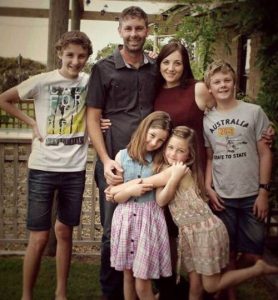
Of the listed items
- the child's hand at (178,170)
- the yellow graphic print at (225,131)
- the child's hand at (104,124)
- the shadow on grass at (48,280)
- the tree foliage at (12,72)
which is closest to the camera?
the child's hand at (178,170)

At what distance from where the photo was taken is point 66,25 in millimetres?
3443

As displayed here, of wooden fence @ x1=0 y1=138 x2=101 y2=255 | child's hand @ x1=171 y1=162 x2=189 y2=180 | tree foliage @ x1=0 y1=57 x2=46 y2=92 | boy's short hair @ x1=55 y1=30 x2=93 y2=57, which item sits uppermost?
tree foliage @ x1=0 y1=57 x2=46 y2=92

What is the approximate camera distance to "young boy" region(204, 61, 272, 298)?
2.48 metres

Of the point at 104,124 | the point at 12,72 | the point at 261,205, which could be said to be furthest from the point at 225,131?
the point at 12,72

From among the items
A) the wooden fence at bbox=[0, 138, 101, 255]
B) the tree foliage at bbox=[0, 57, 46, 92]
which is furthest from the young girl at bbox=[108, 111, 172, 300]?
the tree foliage at bbox=[0, 57, 46, 92]

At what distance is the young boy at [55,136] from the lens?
2504 millimetres

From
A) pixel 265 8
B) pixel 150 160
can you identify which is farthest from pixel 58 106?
pixel 265 8

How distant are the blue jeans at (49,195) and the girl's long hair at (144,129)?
0.43 m

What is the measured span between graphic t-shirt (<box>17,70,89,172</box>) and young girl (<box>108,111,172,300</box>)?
0.38m

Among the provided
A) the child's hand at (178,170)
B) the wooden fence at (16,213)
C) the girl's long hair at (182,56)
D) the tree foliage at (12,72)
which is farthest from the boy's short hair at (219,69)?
the tree foliage at (12,72)

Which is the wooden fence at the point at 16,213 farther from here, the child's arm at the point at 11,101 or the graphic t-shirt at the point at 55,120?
the graphic t-shirt at the point at 55,120

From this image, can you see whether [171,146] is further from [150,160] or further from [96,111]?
[96,111]

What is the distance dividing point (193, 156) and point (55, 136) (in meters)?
0.83

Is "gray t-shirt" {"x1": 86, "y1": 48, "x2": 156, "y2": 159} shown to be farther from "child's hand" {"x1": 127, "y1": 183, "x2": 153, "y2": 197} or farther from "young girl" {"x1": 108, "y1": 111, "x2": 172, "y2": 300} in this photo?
"child's hand" {"x1": 127, "y1": 183, "x2": 153, "y2": 197}
